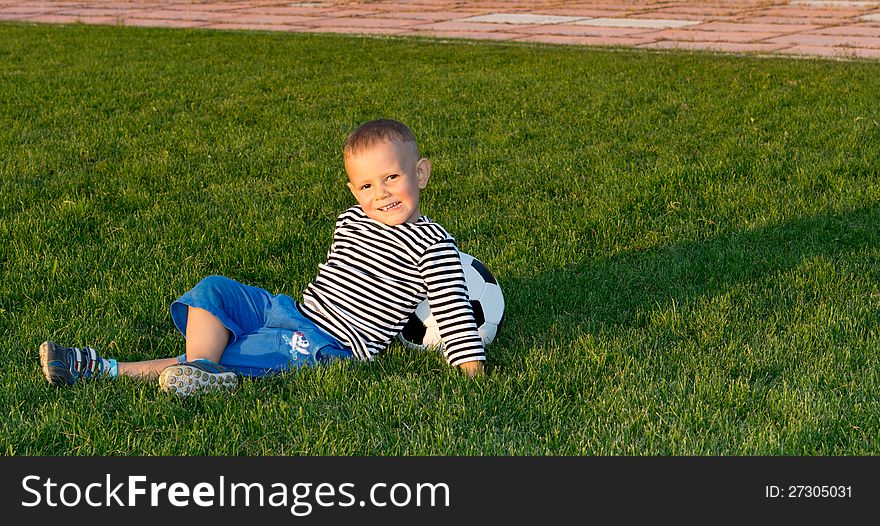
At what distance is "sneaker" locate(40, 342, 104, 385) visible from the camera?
3.64m

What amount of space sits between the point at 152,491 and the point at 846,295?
9.67ft

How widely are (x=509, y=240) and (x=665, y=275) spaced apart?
90 cm

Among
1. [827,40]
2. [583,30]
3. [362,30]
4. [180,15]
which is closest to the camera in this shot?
[827,40]

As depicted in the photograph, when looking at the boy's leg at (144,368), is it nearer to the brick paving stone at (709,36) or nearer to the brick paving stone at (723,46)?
the brick paving stone at (723,46)

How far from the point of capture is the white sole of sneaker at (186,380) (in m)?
3.56

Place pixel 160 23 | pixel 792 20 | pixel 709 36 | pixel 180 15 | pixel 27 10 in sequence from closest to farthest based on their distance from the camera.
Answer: pixel 709 36 → pixel 792 20 → pixel 160 23 → pixel 180 15 → pixel 27 10

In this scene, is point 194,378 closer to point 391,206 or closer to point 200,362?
point 200,362

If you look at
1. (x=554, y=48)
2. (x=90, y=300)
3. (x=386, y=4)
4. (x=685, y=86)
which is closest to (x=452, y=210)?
(x=90, y=300)

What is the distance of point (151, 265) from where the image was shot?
500cm

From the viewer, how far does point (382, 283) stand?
4.00 m

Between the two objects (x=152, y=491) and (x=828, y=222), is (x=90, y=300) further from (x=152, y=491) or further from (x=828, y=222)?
(x=828, y=222)

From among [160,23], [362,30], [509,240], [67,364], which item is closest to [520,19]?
[362,30]

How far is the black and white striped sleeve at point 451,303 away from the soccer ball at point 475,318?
0.11m

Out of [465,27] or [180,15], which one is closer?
[465,27]
